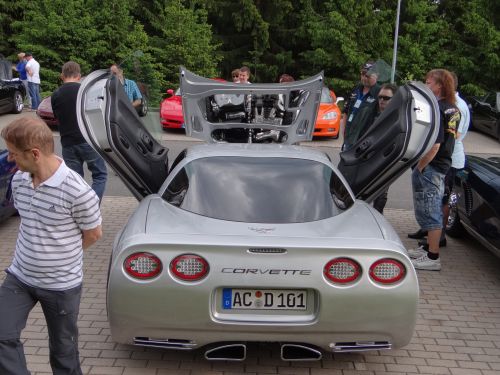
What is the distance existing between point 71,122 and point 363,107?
3391 millimetres

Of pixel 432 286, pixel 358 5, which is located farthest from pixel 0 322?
pixel 358 5

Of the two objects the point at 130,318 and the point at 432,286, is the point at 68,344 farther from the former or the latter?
the point at 432,286

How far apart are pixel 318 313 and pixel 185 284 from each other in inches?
30.7

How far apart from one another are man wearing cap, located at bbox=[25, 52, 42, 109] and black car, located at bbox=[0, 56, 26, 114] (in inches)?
18.7

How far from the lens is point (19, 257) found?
2.91m

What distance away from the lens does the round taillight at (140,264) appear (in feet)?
10.7

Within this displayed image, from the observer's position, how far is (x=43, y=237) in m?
2.82

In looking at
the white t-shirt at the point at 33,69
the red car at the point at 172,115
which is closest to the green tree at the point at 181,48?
the white t-shirt at the point at 33,69

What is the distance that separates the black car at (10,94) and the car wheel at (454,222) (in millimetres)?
13691

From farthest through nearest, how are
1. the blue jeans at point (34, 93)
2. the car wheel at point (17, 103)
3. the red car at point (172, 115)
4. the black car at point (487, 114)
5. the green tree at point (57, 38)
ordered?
1. the green tree at point (57, 38)
2. the blue jeans at point (34, 93)
3. the car wheel at point (17, 103)
4. the black car at point (487, 114)
5. the red car at point (172, 115)

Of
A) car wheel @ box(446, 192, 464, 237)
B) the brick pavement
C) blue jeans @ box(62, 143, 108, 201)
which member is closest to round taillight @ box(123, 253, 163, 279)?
the brick pavement

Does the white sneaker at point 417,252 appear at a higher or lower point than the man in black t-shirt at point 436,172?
lower

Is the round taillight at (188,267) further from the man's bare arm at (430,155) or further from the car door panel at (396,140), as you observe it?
the man's bare arm at (430,155)

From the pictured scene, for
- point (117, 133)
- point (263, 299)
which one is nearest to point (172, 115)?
point (117, 133)
